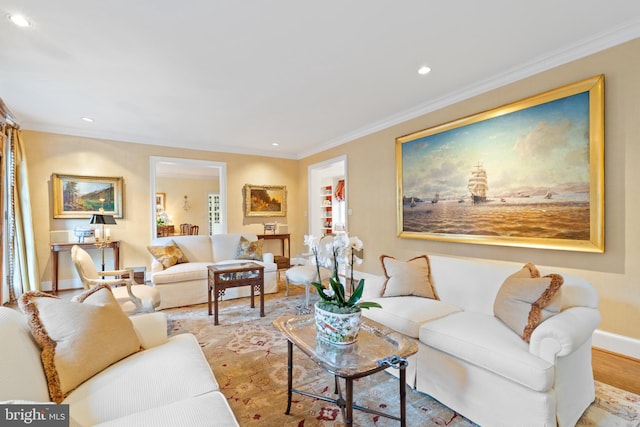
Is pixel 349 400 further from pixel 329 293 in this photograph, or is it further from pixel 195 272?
pixel 195 272

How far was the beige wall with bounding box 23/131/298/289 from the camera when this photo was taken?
4836mm

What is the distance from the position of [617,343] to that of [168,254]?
5.25 meters

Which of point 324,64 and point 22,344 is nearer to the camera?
point 22,344

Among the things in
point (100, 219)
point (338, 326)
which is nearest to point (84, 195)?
point (100, 219)

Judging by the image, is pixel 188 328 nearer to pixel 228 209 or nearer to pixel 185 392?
pixel 185 392

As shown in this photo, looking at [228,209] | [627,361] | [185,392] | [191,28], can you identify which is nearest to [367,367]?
[185,392]

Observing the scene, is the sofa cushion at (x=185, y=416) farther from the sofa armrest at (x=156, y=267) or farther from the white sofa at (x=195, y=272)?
the sofa armrest at (x=156, y=267)

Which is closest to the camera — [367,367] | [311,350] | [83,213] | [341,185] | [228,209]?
[367,367]

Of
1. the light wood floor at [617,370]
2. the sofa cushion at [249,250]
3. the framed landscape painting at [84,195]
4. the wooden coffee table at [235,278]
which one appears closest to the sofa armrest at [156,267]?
the wooden coffee table at [235,278]

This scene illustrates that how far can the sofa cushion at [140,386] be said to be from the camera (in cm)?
121

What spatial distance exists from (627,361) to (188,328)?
4109 millimetres

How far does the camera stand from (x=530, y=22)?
2.35 metres

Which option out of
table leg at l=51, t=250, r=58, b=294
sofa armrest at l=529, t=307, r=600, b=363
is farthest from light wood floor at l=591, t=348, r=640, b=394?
table leg at l=51, t=250, r=58, b=294

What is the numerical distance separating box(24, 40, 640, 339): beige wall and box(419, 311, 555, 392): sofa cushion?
4.58ft
